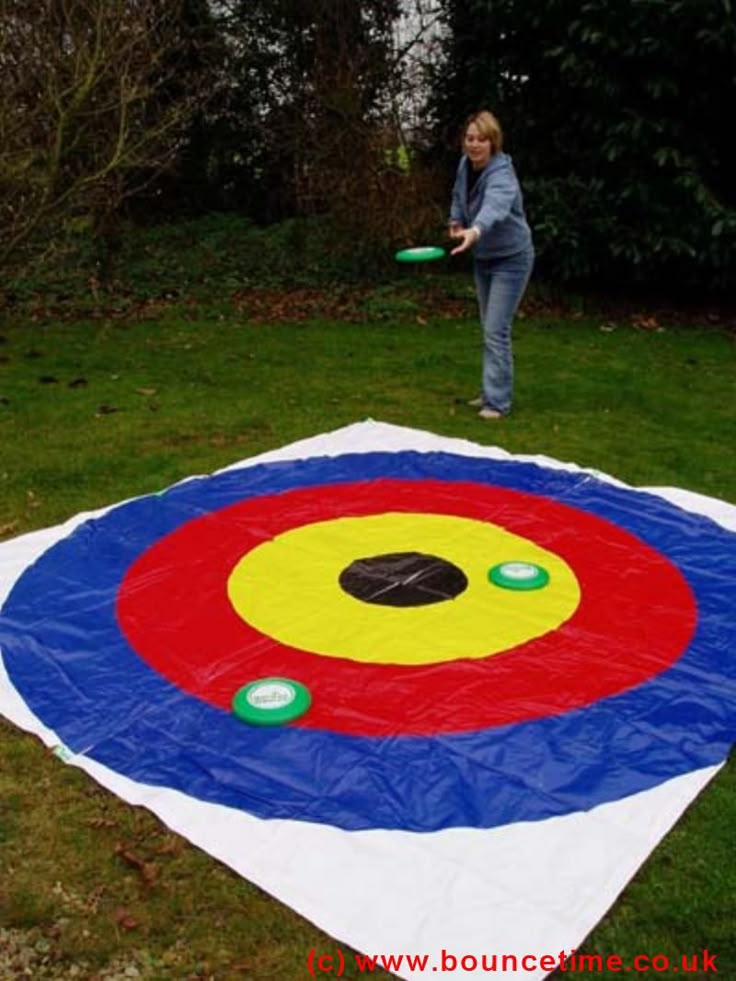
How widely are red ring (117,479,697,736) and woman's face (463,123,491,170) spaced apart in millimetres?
2033

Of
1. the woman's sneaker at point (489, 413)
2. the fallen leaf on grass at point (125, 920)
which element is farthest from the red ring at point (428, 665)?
the woman's sneaker at point (489, 413)

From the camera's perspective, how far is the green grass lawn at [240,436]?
2.28m

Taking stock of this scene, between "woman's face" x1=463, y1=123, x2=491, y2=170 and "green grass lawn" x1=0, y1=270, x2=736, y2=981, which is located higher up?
"woman's face" x1=463, y1=123, x2=491, y2=170

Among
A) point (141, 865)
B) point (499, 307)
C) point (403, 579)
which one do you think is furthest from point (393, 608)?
point (499, 307)

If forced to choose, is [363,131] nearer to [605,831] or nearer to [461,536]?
[461,536]

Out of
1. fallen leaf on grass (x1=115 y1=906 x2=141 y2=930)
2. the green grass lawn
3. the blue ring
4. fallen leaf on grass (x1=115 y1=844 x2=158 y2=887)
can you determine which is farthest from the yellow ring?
fallen leaf on grass (x1=115 y1=906 x2=141 y2=930)

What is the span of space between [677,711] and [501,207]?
322cm

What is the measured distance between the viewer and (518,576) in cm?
389

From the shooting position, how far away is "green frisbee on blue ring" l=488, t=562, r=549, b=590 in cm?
386

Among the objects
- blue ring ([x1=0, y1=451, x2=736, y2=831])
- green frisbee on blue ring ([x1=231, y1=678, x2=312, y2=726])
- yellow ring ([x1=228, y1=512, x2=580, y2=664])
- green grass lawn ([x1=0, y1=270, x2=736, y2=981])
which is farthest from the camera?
yellow ring ([x1=228, y1=512, x2=580, y2=664])

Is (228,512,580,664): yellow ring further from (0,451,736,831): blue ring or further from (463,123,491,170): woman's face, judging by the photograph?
(463,123,491,170): woman's face

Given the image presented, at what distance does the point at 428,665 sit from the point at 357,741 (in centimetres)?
49

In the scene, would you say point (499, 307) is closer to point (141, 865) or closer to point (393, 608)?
point (393, 608)

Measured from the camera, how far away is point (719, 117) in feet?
28.9
